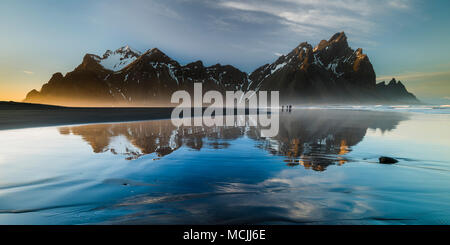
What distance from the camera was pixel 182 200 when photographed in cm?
530

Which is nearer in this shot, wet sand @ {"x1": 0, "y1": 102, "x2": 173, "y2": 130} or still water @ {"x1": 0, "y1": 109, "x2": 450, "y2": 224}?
still water @ {"x1": 0, "y1": 109, "x2": 450, "y2": 224}

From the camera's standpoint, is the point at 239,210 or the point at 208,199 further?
the point at 208,199

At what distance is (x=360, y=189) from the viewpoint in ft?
20.4

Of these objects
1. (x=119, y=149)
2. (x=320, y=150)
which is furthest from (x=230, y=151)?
(x=119, y=149)

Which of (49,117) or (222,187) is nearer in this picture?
(222,187)

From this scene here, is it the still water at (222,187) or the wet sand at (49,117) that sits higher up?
the wet sand at (49,117)

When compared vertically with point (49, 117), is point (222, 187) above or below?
below

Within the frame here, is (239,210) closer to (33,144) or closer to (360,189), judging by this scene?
(360,189)

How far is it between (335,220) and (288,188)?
1799 millimetres

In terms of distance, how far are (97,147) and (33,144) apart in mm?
3803

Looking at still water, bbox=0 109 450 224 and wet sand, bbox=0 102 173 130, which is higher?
wet sand, bbox=0 102 173 130

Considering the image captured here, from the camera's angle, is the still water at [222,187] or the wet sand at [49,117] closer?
the still water at [222,187]
